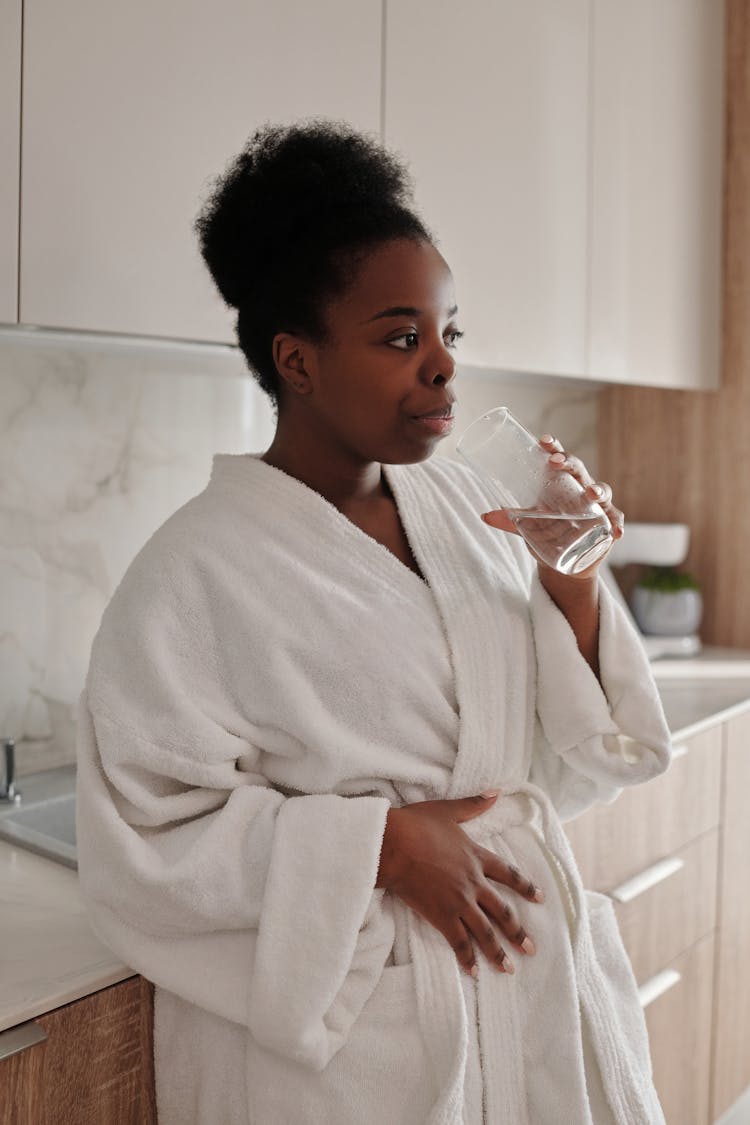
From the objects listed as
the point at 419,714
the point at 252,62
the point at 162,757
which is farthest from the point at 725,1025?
the point at 252,62

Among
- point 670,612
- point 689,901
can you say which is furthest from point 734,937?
point 670,612

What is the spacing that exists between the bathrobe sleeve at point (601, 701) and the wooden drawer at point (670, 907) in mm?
659

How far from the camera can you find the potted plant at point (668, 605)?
8.26 ft

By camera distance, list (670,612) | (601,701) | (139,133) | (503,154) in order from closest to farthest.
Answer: (601,701)
(139,133)
(503,154)
(670,612)

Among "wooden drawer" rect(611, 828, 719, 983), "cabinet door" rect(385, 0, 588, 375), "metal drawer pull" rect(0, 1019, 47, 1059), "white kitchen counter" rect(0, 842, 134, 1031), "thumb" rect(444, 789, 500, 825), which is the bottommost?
"wooden drawer" rect(611, 828, 719, 983)

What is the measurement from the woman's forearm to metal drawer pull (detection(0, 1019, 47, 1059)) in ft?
2.10

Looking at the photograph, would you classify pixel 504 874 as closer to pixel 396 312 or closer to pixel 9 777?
pixel 396 312

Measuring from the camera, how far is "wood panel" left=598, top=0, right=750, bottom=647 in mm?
2496

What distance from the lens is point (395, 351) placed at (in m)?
1.04

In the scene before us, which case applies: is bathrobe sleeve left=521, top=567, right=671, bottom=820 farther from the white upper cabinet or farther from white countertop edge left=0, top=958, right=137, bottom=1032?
the white upper cabinet

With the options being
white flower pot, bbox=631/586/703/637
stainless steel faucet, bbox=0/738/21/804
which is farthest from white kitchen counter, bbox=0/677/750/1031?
white flower pot, bbox=631/586/703/637

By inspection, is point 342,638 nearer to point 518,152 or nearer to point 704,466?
point 518,152

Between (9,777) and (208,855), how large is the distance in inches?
25.4

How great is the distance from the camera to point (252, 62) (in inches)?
54.5
